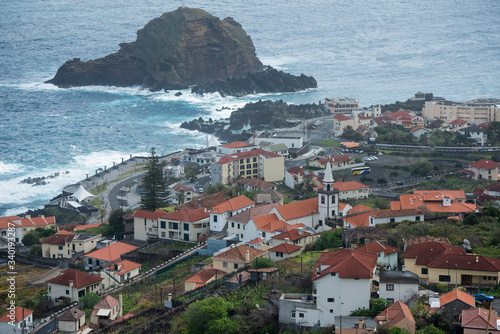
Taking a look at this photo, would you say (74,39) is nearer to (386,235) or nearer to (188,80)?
(188,80)

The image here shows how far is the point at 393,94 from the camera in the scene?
10194cm

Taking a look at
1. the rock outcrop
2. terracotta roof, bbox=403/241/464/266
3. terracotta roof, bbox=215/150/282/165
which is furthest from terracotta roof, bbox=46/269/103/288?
the rock outcrop

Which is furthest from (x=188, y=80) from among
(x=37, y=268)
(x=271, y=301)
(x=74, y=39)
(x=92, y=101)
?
(x=271, y=301)

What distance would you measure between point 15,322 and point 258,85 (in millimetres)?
79609

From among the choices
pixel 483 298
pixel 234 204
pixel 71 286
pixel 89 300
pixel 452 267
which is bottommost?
pixel 89 300

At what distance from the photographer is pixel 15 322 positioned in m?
31.4

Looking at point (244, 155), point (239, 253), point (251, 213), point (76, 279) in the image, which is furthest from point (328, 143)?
point (76, 279)

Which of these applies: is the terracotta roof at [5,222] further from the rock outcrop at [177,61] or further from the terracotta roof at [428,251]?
the rock outcrop at [177,61]

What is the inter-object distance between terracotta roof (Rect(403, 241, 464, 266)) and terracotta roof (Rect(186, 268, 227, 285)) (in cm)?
802

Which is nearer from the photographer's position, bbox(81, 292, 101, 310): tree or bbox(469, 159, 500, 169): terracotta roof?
bbox(81, 292, 101, 310): tree

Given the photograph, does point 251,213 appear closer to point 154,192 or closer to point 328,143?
point 154,192

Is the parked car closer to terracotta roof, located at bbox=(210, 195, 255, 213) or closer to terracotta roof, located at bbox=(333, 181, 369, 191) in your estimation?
terracotta roof, located at bbox=(210, 195, 255, 213)

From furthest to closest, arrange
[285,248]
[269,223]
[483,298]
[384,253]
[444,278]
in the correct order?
[269,223], [285,248], [384,253], [444,278], [483,298]

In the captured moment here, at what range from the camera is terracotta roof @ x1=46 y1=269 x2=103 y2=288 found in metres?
35.7
